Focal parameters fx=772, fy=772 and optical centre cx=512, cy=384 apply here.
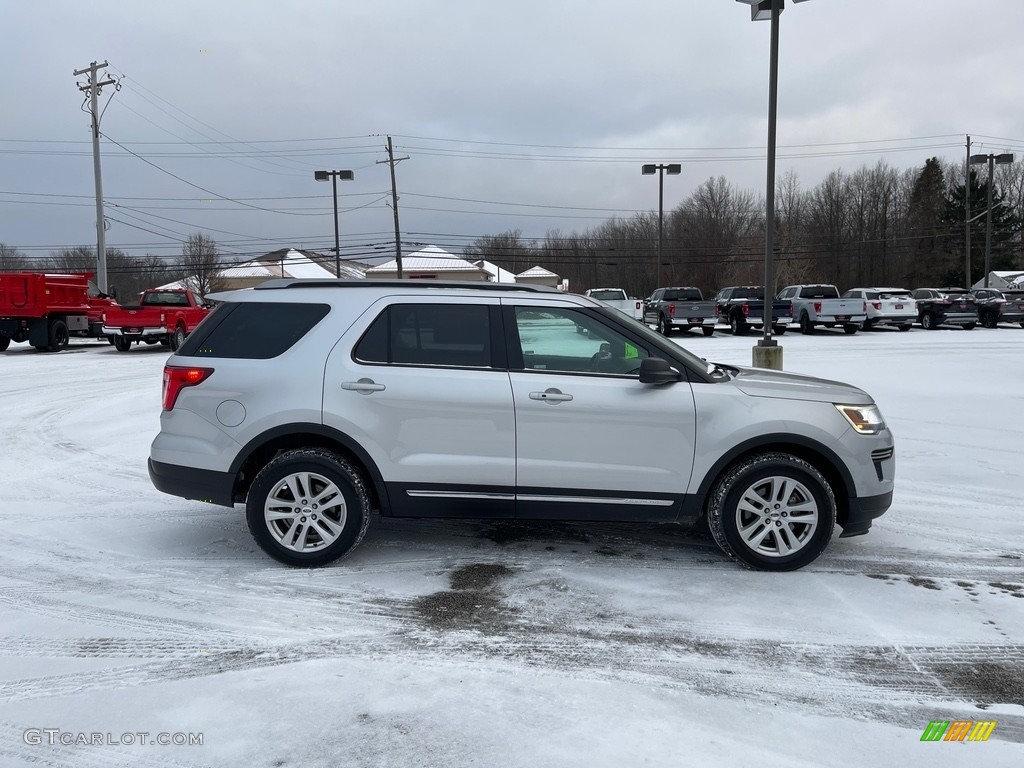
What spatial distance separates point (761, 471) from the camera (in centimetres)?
473

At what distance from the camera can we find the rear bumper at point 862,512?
→ 4797 millimetres

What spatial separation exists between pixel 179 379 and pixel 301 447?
905 mm

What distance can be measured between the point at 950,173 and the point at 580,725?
90.3 m

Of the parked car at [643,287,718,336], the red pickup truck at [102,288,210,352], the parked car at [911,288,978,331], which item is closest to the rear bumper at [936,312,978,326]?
the parked car at [911,288,978,331]

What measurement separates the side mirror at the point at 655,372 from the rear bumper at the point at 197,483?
2.68 meters

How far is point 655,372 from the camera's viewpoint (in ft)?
15.3

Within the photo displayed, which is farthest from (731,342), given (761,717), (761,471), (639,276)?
(639,276)

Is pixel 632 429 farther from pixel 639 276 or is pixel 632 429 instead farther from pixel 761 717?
pixel 639 276

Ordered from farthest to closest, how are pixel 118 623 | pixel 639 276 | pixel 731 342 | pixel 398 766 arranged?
pixel 639 276 → pixel 731 342 → pixel 118 623 → pixel 398 766

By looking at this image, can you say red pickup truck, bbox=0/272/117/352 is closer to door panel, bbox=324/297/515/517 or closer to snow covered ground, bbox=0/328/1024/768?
snow covered ground, bbox=0/328/1024/768

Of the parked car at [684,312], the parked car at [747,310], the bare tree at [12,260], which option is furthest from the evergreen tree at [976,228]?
the bare tree at [12,260]

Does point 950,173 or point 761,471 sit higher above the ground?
point 950,173

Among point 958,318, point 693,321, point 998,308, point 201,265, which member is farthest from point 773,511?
point 201,265

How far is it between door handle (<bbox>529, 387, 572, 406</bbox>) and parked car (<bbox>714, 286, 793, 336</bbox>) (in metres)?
24.3
